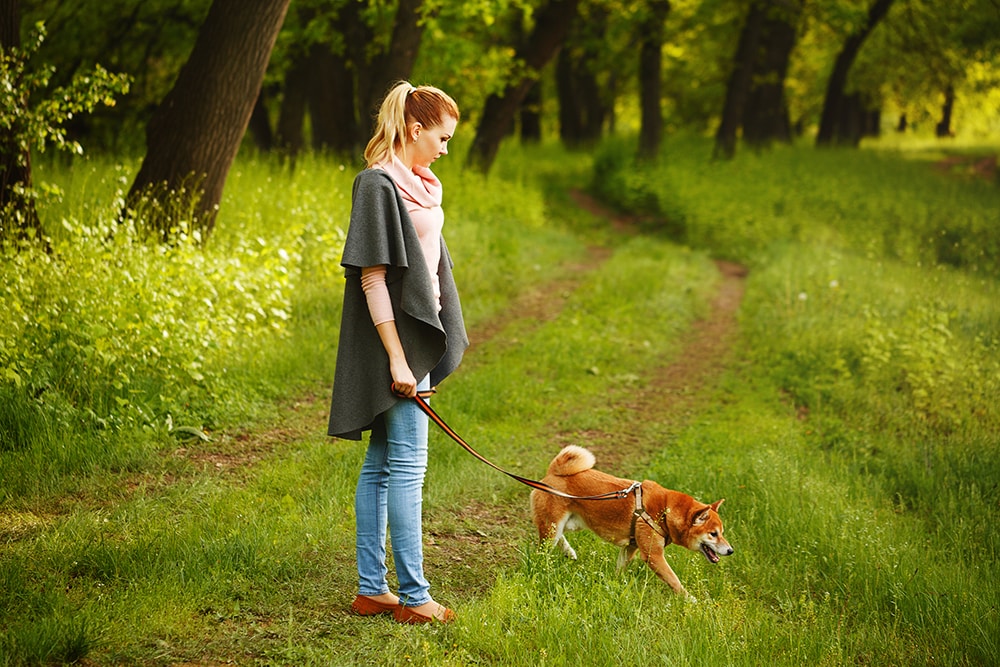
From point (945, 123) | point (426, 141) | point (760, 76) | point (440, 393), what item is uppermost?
point (760, 76)

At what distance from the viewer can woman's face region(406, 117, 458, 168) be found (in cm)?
367

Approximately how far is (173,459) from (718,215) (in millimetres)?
13579

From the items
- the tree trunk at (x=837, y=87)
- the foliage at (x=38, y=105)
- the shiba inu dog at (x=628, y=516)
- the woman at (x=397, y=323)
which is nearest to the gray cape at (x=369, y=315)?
the woman at (x=397, y=323)

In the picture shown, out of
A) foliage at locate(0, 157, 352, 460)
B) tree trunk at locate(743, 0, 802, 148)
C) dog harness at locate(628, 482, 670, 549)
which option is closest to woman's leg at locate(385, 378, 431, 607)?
dog harness at locate(628, 482, 670, 549)

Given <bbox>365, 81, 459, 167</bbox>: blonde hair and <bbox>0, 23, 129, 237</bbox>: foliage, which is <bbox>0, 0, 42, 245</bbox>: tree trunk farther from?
<bbox>365, 81, 459, 167</bbox>: blonde hair

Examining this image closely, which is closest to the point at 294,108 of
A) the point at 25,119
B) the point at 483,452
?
the point at 25,119

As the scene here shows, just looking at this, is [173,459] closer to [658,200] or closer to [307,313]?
[307,313]

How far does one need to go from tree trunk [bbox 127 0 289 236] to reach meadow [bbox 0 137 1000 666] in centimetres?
64

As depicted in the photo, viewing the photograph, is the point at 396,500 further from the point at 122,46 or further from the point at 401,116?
the point at 122,46

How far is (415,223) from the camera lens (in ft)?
12.1

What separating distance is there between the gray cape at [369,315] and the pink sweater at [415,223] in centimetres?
5

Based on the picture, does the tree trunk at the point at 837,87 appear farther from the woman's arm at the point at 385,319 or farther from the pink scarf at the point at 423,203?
the woman's arm at the point at 385,319

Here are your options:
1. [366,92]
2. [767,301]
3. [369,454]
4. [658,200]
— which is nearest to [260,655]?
[369,454]

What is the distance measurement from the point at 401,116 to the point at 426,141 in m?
0.14
